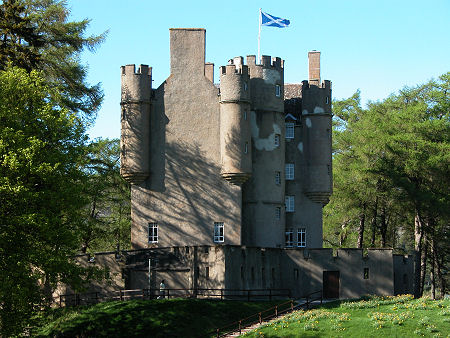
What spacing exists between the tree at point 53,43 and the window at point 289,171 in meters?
15.8

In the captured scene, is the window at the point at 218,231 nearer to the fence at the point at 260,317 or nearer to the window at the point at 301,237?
the fence at the point at 260,317

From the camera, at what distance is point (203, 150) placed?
5859cm

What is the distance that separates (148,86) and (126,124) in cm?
329

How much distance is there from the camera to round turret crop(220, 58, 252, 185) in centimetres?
5769

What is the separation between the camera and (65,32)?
5909 cm

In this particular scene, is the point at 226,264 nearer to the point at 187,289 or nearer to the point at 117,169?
→ the point at 187,289

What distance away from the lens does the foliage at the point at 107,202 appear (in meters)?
64.5

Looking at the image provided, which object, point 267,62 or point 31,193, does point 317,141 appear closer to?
point 267,62

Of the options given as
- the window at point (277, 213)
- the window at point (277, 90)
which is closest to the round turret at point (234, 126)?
the window at point (277, 90)

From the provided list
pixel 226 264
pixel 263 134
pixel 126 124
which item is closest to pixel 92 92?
pixel 126 124

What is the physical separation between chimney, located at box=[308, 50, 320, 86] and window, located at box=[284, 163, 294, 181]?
6.88 meters

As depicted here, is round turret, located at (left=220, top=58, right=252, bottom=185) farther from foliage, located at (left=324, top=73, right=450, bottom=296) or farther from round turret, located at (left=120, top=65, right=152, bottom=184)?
foliage, located at (left=324, top=73, right=450, bottom=296)

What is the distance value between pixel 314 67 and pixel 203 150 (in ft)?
44.5

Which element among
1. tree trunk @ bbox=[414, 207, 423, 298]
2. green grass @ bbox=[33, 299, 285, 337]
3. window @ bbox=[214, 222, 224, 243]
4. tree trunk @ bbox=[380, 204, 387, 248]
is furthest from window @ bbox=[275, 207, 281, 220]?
tree trunk @ bbox=[380, 204, 387, 248]
